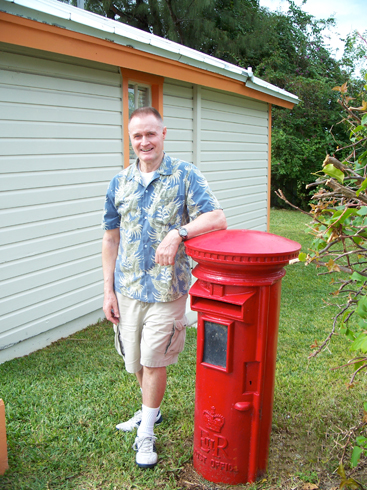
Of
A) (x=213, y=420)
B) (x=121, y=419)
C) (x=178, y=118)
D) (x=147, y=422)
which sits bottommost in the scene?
(x=121, y=419)

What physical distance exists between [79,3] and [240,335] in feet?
18.7

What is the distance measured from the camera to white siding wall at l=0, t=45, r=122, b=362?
429 centimetres

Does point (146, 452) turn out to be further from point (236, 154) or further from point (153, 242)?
point (236, 154)

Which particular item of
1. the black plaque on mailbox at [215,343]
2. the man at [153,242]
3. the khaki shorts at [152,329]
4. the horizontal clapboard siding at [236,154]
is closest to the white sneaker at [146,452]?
the man at [153,242]

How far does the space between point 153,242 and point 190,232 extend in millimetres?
270

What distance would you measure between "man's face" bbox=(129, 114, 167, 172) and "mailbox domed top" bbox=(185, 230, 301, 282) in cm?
58

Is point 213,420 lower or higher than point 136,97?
lower

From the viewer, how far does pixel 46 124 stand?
4621 millimetres

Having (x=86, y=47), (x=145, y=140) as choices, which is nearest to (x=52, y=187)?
(x=86, y=47)

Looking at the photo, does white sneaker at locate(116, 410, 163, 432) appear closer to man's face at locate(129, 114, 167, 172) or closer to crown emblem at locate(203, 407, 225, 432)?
crown emblem at locate(203, 407, 225, 432)

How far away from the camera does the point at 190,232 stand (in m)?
2.54

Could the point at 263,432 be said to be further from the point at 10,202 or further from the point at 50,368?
the point at 10,202

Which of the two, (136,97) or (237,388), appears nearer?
(237,388)

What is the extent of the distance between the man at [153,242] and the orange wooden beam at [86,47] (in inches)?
71.6
